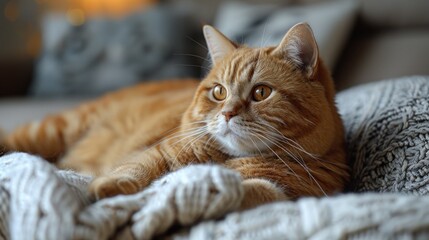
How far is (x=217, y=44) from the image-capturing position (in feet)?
4.62

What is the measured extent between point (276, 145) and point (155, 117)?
2.11 ft

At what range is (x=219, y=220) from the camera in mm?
834

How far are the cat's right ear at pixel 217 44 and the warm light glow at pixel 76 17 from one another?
5.48 feet

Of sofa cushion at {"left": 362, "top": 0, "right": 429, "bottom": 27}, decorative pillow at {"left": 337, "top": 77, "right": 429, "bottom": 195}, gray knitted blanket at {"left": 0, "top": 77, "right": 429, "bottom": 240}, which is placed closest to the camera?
gray knitted blanket at {"left": 0, "top": 77, "right": 429, "bottom": 240}

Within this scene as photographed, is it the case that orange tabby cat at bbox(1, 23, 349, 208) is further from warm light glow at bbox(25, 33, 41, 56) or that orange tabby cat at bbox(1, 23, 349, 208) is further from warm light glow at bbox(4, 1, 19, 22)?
warm light glow at bbox(4, 1, 19, 22)

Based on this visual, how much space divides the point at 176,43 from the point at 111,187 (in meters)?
1.93

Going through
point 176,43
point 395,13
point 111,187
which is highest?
point 395,13

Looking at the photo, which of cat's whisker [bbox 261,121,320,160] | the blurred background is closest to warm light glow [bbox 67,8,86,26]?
the blurred background

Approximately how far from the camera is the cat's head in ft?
3.77

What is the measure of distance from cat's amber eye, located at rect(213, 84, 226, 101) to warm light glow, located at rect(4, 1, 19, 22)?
2764mm

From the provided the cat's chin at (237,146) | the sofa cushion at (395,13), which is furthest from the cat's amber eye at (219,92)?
the sofa cushion at (395,13)

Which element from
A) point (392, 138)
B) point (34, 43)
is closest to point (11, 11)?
point (34, 43)

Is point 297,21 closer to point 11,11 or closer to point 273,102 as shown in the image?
point 273,102

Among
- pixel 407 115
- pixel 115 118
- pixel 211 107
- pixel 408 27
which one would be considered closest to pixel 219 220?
pixel 211 107
